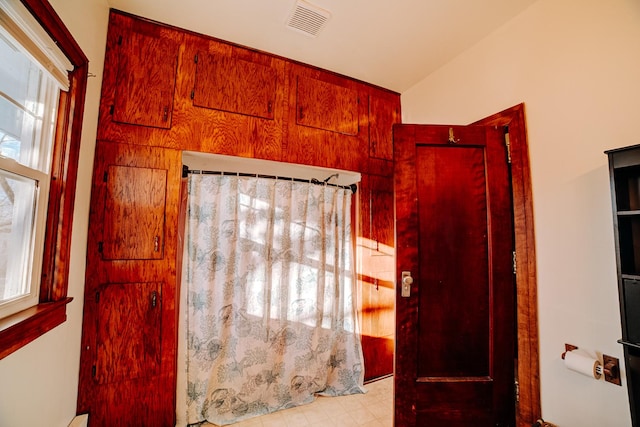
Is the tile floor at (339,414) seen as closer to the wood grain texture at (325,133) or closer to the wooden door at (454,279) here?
the wooden door at (454,279)

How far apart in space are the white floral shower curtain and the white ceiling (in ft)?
3.59

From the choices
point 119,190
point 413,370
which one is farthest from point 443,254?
point 119,190

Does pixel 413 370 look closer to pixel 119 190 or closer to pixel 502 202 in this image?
pixel 502 202

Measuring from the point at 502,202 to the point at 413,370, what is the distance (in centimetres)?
122

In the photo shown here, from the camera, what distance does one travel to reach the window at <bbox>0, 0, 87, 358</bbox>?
924 mm

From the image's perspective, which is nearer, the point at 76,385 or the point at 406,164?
the point at 76,385

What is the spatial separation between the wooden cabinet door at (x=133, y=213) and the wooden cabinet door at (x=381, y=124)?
72.4 inches

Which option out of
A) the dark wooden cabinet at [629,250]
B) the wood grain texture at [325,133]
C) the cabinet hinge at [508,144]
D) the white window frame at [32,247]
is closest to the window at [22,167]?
the white window frame at [32,247]

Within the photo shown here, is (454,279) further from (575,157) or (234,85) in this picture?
(234,85)

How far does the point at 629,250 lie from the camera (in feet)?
3.40

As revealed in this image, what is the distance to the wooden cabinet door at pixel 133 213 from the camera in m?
1.56

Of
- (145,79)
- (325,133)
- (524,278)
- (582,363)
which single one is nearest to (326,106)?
(325,133)

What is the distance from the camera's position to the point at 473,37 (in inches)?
72.5

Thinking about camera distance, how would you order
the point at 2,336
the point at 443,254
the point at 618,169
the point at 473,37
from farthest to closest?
the point at 473,37 < the point at 443,254 < the point at 618,169 < the point at 2,336
